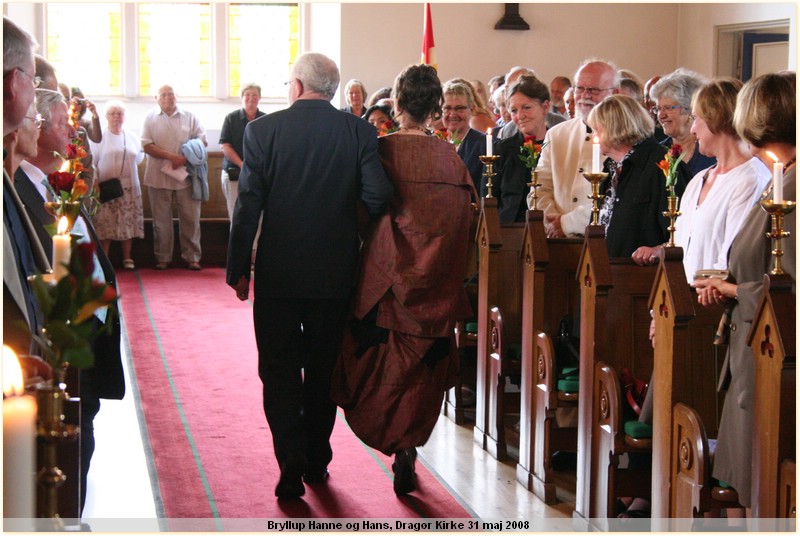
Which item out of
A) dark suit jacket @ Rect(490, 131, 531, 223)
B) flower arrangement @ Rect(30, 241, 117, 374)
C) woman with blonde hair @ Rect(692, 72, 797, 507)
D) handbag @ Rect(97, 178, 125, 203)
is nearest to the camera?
flower arrangement @ Rect(30, 241, 117, 374)

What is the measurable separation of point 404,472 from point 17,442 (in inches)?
103

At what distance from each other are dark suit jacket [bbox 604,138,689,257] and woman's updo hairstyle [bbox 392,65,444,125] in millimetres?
791

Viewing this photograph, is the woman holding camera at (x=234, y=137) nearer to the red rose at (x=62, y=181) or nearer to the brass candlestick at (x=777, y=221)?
the red rose at (x=62, y=181)

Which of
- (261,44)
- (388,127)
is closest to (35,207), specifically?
(388,127)

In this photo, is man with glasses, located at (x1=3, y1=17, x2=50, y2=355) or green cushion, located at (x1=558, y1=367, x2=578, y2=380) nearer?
man with glasses, located at (x1=3, y1=17, x2=50, y2=355)

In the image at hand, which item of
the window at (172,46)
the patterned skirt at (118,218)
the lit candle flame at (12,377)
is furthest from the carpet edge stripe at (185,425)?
the window at (172,46)

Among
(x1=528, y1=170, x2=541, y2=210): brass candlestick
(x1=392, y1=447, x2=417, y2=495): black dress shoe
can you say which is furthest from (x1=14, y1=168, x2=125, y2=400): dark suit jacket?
(x1=528, y1=170, x2=541, y2=210): brass candlestick

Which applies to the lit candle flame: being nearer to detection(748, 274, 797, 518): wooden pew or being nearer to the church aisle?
detection(748, 274, 797, 518): wooden pew

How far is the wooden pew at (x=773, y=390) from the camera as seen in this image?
2.36 metres

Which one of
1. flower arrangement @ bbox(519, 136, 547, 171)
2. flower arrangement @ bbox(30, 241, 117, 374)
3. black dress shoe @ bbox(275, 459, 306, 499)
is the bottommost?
black dress shoe @ bbox(275, 459, 306, 499)

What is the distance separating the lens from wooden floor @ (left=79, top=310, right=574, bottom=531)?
3803 mm

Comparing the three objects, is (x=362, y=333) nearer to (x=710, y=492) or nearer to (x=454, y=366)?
(x=454, y=366)

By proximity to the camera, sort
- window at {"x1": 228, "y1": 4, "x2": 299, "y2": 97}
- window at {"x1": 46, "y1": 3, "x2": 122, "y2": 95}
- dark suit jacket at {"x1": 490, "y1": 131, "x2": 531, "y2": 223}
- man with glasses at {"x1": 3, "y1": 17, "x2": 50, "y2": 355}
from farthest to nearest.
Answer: window at {"x1": 228, "y1": 4, "x2": 299, "y2": 97}, window at {"x1": 46, "y1": 3, "x2": 122, "y2": 95}, dark suit jacket at {"x1": 490, "y1": 131, "x2": 531, "y2": 223}, man with glasses at {"x1": 3, "y1": 17, "x2": 50, "y2": 355}

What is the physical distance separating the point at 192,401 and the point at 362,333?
1741mm
